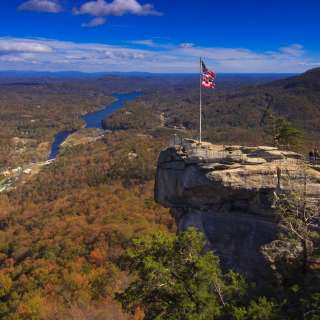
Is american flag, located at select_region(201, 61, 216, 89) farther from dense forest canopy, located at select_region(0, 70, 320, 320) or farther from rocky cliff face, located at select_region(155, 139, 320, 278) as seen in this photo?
dense forest canopy, located at select_region(0, 70, 320, 320)

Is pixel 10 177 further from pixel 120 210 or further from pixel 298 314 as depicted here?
pixel 298 314

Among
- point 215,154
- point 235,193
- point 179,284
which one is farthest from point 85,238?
point 179,284

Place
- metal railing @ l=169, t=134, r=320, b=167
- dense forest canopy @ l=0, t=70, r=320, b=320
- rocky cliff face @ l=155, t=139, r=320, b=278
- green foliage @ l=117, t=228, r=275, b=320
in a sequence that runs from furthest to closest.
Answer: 1. dense forest canopy @ l=0, t=70, r=320, b=320
2. metal railing @ l=169, t=134, r=320, b=167
3. rocky cliff face @ l=155, t=139, r=320, b=278
4. green foliage @ l=117, t=228, r=275, b=320

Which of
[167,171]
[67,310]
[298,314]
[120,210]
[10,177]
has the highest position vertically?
[167,171]

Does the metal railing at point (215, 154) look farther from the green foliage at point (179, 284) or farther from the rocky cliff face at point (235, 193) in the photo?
the green foliage at point (179, 284)

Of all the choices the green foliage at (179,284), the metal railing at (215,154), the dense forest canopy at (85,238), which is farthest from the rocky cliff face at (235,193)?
the green foliage at (179,284)

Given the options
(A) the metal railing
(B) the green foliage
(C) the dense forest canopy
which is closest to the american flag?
(A) the metal railing

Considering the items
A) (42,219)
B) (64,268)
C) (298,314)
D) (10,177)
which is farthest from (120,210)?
(10,177)

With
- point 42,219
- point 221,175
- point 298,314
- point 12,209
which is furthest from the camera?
point 12,209

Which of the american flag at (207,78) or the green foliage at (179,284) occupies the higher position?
the american flag at (207,78)
